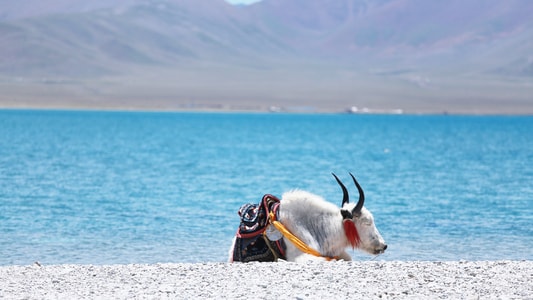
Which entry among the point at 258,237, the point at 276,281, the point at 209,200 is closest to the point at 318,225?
the point at 258,237

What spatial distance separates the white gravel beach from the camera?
6.06 metres

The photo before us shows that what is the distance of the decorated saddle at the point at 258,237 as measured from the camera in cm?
748

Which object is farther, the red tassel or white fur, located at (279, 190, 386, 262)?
the red tassel

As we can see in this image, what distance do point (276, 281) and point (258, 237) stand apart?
44.0 inches

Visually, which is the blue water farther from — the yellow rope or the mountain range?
the mountain range

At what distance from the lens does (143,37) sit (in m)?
177

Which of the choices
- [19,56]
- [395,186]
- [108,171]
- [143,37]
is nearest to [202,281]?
[395,186]

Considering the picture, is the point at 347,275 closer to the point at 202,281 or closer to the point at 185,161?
the point at 202,281

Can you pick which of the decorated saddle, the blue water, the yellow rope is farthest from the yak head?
the blue water

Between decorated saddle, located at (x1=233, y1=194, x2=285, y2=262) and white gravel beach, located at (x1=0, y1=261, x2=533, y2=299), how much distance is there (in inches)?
15.3

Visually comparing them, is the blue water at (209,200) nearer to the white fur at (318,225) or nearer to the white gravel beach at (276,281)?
the white fur at (318,225)

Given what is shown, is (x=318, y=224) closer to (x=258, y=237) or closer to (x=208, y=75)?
(x=258, y=237)

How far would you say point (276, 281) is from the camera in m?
6.43

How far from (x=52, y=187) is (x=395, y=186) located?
7.44 m
